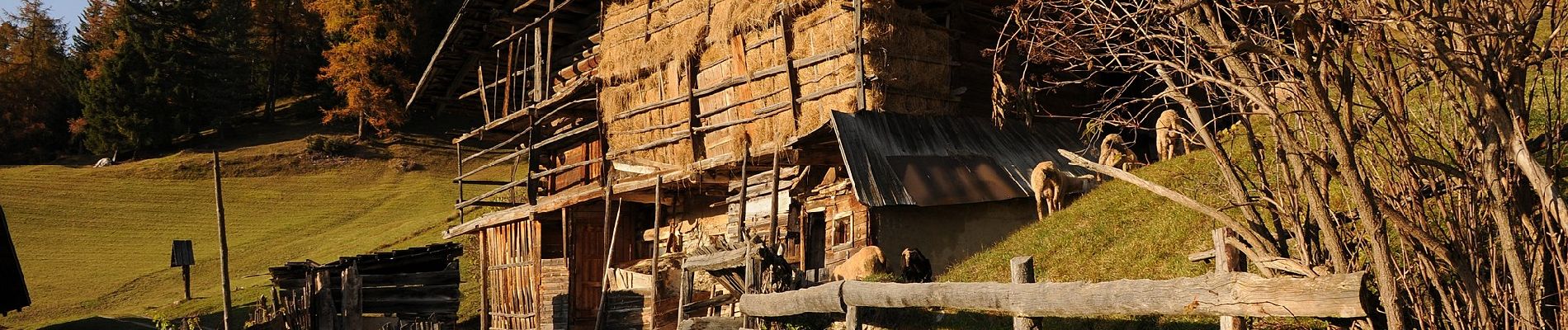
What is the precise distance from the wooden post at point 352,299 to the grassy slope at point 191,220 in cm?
1002

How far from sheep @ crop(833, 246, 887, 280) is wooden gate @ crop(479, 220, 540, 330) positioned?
9.28 meters

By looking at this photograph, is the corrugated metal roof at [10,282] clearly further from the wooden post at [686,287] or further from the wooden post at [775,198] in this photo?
the wooden post at [686,287]

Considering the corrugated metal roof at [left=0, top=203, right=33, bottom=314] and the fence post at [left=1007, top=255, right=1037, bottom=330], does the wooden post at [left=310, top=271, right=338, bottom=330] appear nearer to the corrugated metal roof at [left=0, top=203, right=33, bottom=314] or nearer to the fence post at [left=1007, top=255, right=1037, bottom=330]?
the corrugated metal roof at [left=0, top=203, right=33, bottom=314]


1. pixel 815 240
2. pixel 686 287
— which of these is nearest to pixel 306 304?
pixel 815 240

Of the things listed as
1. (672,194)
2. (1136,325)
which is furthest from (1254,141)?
(672,194)

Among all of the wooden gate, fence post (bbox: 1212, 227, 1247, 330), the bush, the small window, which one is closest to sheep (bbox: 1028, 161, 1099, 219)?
→ the small window

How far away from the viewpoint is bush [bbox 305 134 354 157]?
5381cm

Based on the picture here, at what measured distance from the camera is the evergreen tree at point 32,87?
2248 inches

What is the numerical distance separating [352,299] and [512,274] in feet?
10.2

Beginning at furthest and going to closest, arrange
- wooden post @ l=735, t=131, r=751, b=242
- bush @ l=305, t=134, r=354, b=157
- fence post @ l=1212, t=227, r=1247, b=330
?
bush @ l=305, t=134, r=354, b=157, wooden post @ l=735, t=131, r=751, b=242, fence post @ l=1212, t=227, r=1247, b=330

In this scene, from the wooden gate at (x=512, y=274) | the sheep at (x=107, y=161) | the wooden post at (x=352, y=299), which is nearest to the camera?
the wooden post at (x=352, y=299)

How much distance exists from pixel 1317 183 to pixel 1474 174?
0.78 meters

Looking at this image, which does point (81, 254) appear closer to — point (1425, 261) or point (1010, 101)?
point (1010, 101)

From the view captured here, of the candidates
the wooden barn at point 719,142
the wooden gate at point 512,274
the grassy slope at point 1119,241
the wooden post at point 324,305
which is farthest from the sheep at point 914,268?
the wooden post at point 324,305
